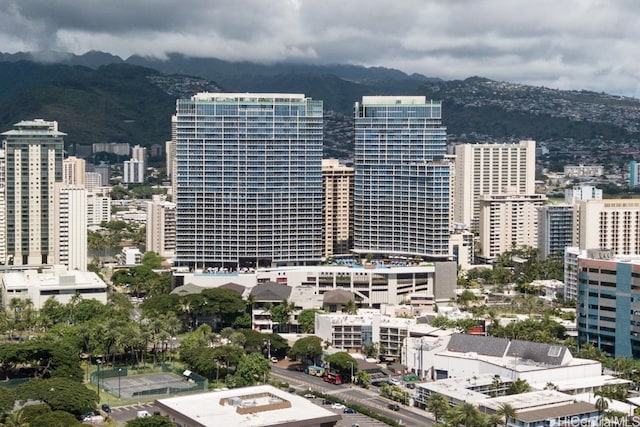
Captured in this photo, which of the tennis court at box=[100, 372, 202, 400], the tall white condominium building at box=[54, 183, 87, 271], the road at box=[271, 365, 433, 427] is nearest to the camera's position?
the road at box=[271, 365, 433, 427]

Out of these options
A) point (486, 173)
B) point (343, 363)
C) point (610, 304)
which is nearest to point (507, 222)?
point (486, 173)

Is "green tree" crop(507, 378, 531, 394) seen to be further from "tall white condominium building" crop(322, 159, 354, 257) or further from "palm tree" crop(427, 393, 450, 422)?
"tall white condominium building" crop(322, 159, 354, 257)

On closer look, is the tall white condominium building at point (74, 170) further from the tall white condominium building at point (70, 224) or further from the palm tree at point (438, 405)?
the palm tree at point (438, 405)

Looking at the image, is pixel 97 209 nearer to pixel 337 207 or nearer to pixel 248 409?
pixel 337 207

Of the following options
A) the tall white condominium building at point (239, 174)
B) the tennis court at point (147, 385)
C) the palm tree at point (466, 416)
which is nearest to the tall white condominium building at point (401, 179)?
the tall white condominium building at point (239, 174)

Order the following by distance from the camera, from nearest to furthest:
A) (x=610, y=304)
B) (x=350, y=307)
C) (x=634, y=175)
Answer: (x=610, y=304) → (x=350, y=307) → (x=634, y=175)

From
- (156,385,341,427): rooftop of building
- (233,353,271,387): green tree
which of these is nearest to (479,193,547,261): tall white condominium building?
(233,353,271,387): green tree
